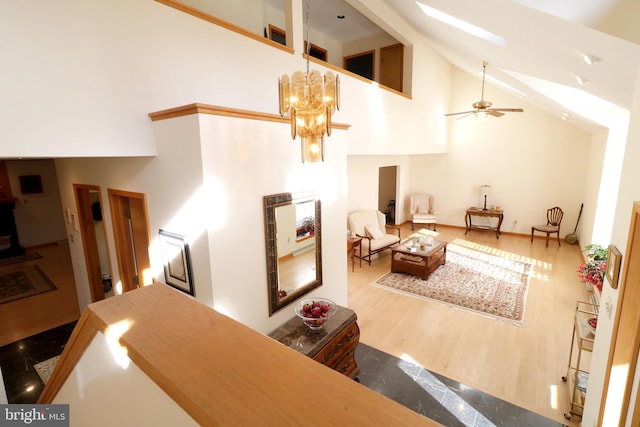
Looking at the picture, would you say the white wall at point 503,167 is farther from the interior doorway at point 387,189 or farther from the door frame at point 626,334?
the door frame at point 626,334

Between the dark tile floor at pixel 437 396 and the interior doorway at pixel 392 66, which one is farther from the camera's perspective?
the interior doorway at pixel 392 66

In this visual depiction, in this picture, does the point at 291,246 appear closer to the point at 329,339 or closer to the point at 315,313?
the point at 315,313

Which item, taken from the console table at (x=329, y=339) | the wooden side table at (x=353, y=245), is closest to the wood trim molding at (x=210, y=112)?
the console table at (x=329, y=339)

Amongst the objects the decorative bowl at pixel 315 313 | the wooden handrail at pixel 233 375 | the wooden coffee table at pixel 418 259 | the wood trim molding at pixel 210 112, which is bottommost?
the wooden coffee table at pixel 418 259

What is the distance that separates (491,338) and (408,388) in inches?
60.2

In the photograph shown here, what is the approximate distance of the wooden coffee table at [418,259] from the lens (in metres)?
5.71

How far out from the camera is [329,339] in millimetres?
2750

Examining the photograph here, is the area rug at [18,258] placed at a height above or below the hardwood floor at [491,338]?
above

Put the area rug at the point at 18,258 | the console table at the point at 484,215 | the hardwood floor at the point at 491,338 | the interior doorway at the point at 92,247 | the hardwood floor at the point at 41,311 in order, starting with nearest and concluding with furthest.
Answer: the hardwood floor at the point at 491,338, the interior doorway at the point at 92,247, the hardwood floor at the point at 41,311, the area rug at the point at 18,258, the console table at the point at 484,215

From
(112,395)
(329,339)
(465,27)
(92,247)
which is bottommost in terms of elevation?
(329,339)

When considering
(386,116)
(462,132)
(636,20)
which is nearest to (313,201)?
(636,20)

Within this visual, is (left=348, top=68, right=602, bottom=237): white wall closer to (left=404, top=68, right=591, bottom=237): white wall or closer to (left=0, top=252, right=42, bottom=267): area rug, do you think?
(left=404, top=68, right=591, bottom=237): white wall

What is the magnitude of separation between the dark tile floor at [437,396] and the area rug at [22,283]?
580 cm

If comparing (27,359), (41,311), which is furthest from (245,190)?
(41,311)
